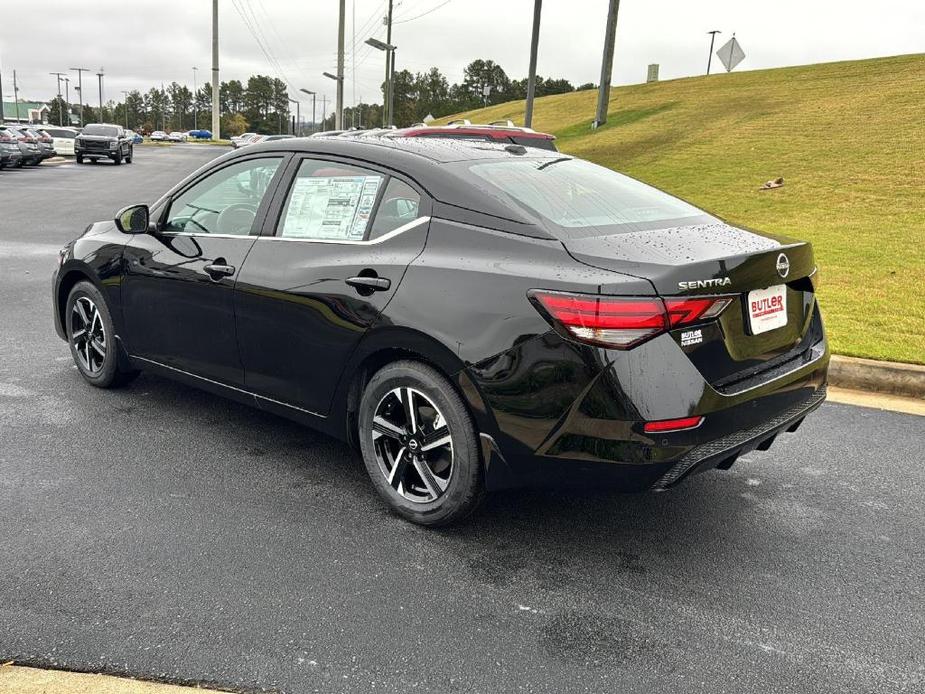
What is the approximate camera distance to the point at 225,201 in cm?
434

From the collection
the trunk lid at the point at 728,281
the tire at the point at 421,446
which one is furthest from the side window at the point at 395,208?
the trunk lid at the point at 728,281

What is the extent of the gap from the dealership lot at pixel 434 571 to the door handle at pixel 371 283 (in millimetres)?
1004

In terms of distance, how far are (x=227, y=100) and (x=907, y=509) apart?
17662 cm

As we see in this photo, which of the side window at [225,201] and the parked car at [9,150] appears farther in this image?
the parked car at [9,150]

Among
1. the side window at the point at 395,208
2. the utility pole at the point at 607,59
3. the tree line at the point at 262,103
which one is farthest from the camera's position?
the tree line at the point at 262,103

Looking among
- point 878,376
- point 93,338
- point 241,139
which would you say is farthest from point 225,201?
point 241,139

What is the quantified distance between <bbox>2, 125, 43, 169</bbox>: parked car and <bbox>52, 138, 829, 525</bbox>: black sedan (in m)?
31.1

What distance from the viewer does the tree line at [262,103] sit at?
14162 centimetres

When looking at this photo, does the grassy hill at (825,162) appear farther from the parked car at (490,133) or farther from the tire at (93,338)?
the tire at (93,338)

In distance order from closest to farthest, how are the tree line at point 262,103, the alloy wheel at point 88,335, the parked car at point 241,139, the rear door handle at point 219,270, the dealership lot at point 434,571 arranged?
1. the dealership lot at point 434,571
2. the rear door handle at point 219,270
3. the alloy wheel at point 88,335
4. the parked car at point 241,139
5. the tree line at point 262,103

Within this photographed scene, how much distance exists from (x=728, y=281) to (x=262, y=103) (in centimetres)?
17216

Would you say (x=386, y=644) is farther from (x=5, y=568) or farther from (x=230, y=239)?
(x=230, y=239)

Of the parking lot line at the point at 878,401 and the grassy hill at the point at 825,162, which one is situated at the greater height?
the grassy hill at the point at 825,162

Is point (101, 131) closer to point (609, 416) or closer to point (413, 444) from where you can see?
point (413, 444)
